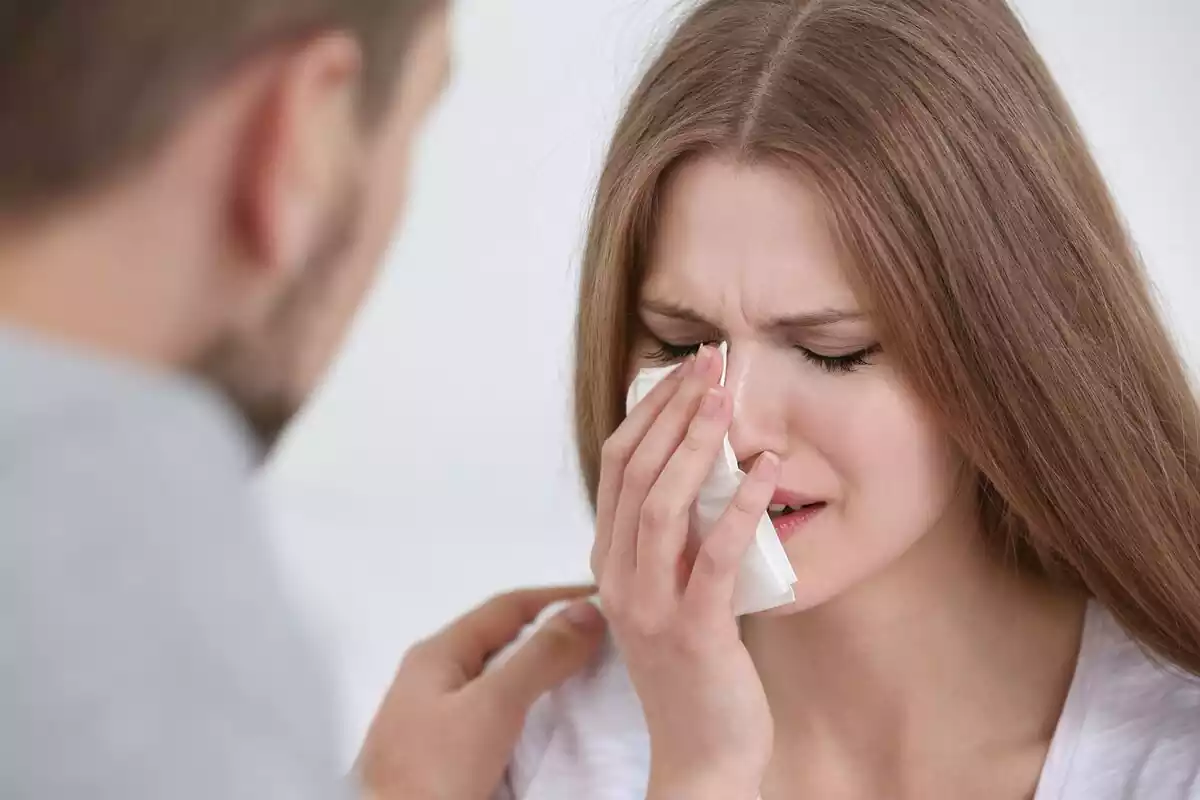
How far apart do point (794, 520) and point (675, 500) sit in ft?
0.41

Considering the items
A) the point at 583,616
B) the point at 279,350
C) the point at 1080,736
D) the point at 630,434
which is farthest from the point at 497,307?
the point at 279,350

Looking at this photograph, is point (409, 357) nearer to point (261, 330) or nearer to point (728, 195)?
point (728, 195)

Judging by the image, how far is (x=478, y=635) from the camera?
3.50ft

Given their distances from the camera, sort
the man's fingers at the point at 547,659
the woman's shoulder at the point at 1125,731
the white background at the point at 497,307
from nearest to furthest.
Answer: the woman's shoulder at the point at 1125,731 → the man's fingers at the point at 547,659 → the white background at the point at 497,307

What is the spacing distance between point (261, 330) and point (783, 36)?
67 centimetres

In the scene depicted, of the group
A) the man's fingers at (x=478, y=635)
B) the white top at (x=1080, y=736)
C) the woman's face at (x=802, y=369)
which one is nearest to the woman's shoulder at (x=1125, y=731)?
the white top at (x=1080, y=736)

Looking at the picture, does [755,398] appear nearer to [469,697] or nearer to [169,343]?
[469,697]

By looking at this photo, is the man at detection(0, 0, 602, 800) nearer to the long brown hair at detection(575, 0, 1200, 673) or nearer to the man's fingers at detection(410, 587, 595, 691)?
the long brown hair at detection(575, 0, 1200, 673)

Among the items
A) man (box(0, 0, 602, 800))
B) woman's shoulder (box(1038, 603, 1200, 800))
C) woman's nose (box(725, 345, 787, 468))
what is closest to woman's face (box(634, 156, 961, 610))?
woman's nose (box(725, 345, 787, 468))

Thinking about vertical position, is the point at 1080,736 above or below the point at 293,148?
below

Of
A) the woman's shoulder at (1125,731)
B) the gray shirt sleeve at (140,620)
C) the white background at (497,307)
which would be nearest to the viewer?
the gray shirt sleeve at (140,620)

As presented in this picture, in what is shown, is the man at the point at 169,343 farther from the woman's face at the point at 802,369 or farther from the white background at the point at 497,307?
the white background at the point at 497,307

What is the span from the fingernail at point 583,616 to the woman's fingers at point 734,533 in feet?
0.93

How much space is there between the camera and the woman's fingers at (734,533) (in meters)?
0.80
